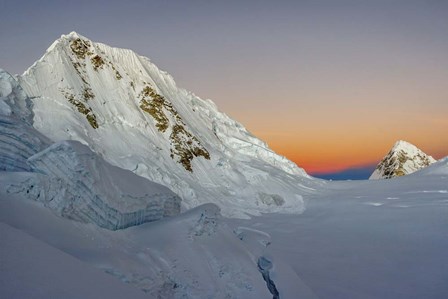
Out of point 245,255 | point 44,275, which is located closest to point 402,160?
point 245,255

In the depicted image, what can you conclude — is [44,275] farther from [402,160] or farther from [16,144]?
[402,160]

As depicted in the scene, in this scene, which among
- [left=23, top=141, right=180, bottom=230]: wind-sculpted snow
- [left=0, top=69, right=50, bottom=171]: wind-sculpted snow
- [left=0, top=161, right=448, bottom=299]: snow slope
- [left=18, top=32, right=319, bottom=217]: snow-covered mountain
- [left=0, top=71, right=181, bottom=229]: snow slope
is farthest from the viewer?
[left=18, top=32, right=319, bottom=217]: snow-covered mountain

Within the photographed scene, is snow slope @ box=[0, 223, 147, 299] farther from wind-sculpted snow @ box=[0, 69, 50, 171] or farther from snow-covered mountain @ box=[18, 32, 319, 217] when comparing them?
snow-covered mountain @ box=[18, 32, 319, 217]

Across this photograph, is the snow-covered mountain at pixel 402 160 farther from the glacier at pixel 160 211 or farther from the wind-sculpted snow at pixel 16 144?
the wind-sculpted snow at pixel 16 144

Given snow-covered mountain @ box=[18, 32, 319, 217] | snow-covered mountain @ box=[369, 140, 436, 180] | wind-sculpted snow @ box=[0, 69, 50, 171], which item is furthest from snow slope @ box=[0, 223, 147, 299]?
snow-covered mountain @ box=[369, 140, 436, 180]

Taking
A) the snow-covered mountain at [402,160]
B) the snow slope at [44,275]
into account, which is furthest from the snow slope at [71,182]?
the snow-covered mountain at [402,160]

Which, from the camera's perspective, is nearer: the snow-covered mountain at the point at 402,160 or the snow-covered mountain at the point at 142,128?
the snow-covered mountain at the point at 142,128
